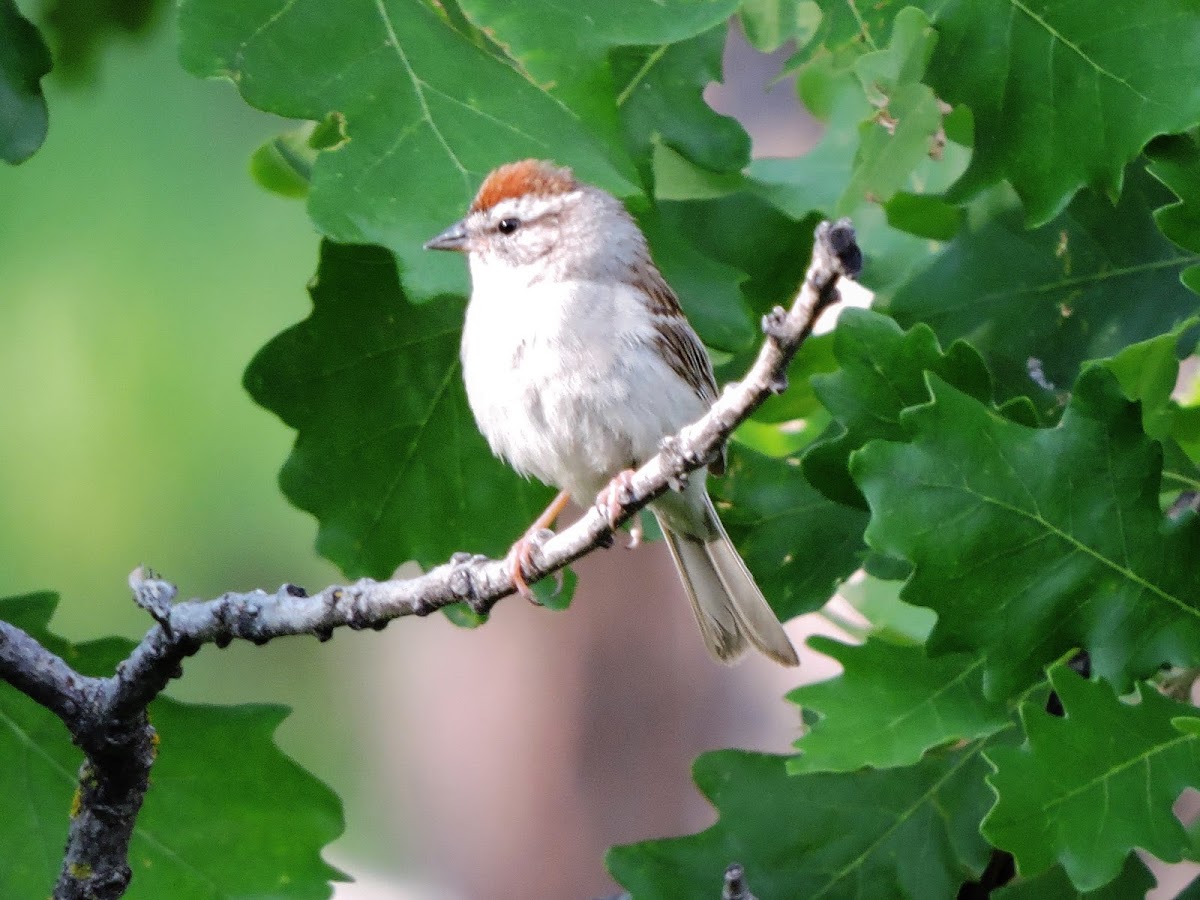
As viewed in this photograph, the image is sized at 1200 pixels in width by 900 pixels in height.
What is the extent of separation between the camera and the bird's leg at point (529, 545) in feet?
5.78

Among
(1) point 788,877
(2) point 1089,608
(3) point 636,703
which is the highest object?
(2) point 1089,608

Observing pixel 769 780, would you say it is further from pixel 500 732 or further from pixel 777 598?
pixel 500 732

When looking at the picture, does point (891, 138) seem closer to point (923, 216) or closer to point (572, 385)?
point (923, 216)

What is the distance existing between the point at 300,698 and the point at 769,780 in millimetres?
2730

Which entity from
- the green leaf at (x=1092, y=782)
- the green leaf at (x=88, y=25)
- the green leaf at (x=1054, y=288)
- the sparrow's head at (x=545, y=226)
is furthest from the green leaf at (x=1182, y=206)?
the green leaf at (x=88, y=25)

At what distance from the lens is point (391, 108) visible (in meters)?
1.83

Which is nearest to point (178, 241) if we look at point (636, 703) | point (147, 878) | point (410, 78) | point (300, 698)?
point (410, 78)

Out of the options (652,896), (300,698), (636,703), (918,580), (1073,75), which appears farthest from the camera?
(636,703)

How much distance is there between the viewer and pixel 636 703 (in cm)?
492

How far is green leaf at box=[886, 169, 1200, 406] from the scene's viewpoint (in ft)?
7.31

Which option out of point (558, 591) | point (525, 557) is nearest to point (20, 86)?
point (525, 557)

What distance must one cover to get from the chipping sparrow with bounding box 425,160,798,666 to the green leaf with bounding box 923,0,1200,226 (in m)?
0.60

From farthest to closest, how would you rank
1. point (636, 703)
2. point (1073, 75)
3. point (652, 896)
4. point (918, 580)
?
point (636, 703), point (652, 896), point (1073, 75), point (918, 580)

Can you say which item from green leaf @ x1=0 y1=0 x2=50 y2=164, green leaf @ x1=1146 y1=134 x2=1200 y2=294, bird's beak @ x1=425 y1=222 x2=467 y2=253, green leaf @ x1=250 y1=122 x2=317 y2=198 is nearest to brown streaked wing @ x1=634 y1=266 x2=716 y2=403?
bird's beak @ x1=425 y1=222 x2=467 y2=253
